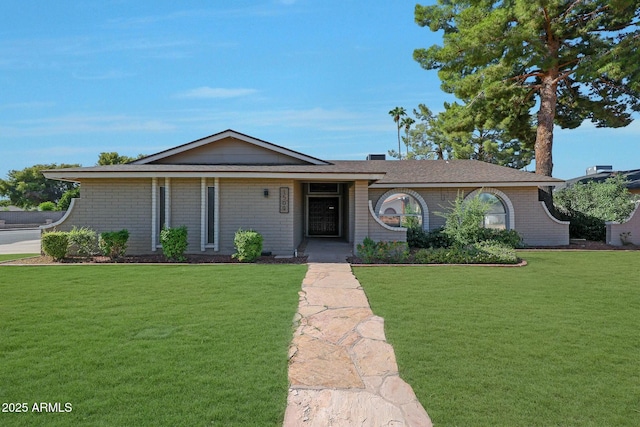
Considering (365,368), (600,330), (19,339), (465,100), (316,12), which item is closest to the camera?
(365,368)

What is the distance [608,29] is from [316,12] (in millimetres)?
14985

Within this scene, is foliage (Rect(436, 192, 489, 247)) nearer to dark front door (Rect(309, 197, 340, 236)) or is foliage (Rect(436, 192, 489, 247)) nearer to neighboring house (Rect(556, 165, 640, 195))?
dark front door (Rect(309, 197, 340, 236))

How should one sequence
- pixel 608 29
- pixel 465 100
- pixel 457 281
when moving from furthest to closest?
1. pixel 465 100
2. pixel 608 29
3. pixel 457 281

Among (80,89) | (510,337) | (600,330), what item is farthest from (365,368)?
(80,89)

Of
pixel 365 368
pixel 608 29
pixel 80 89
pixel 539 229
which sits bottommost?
pixel 365 368

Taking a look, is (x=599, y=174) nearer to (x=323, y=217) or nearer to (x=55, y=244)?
(x=323, y=217)

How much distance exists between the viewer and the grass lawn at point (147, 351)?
2721 mm

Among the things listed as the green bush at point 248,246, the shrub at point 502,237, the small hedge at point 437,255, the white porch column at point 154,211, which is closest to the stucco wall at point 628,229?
the shrub at point 502,237

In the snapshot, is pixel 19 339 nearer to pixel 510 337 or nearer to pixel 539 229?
pixel 510 337

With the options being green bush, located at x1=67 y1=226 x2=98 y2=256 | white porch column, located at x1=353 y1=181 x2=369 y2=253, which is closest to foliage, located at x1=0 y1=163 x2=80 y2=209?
green bush, located at x1=67 y1=226 x2=98 y2=256

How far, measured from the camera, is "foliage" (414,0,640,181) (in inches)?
601

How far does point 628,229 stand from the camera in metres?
14.4

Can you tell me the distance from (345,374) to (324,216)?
556 inches

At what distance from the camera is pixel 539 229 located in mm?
14602
